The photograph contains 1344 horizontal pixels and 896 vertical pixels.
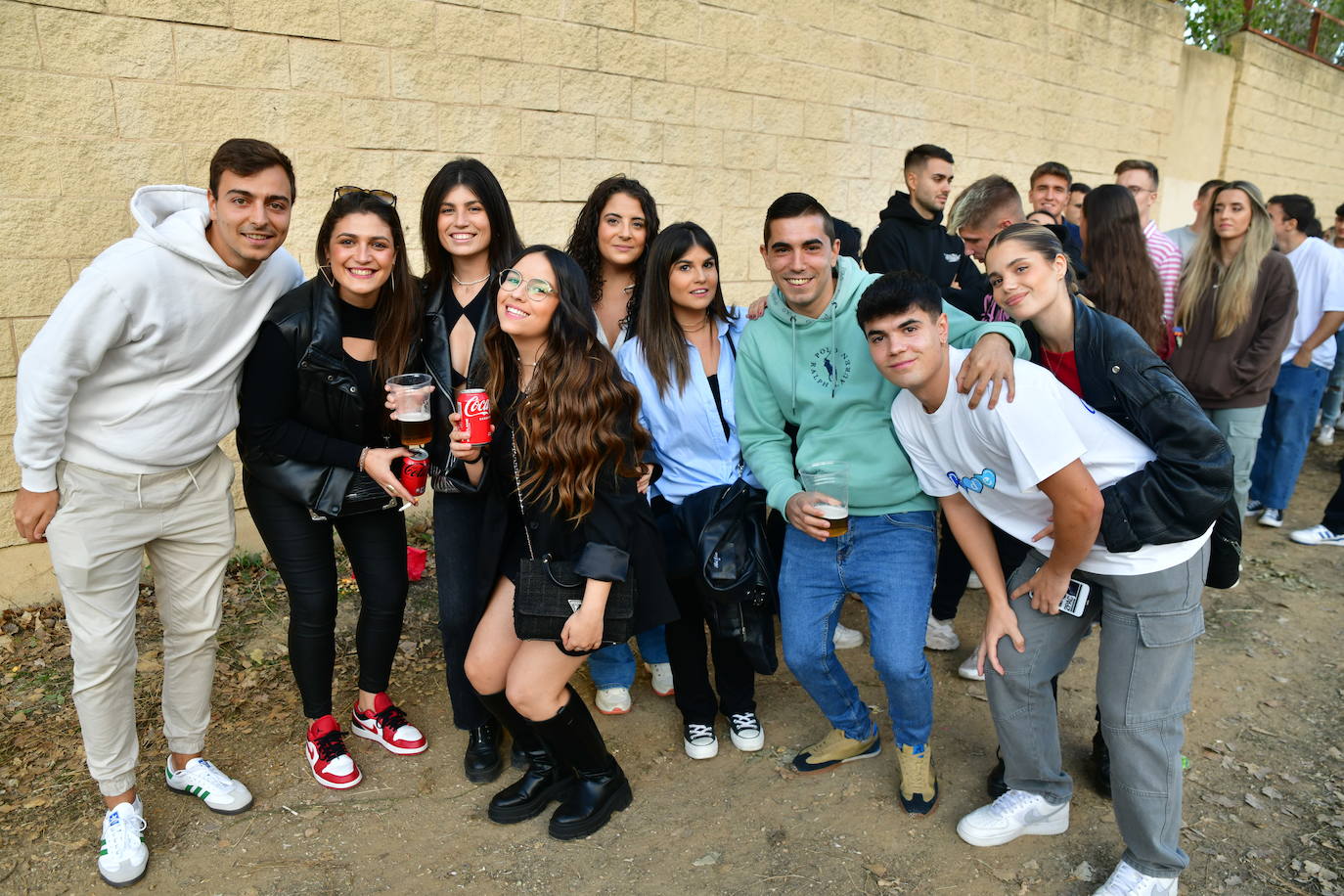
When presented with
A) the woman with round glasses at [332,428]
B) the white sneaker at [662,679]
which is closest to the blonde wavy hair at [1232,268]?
the white sneaker at [662,679]

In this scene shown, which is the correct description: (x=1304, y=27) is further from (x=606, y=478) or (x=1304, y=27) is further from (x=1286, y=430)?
(x=606, y=478)

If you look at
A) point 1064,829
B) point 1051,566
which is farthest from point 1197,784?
point 1051,566

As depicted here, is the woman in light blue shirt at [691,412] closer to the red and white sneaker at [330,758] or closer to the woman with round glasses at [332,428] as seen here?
the woman with round glasses at [332,428]

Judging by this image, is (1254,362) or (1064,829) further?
(1254,362)

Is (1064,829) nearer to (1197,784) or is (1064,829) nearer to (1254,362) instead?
(1197,784)

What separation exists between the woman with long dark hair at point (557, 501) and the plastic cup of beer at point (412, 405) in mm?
155

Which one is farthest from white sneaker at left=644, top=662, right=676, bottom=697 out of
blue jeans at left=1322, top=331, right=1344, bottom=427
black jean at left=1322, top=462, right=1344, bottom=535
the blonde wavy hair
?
blue jeans at left=1322, top=331, right=1344, bottom=427

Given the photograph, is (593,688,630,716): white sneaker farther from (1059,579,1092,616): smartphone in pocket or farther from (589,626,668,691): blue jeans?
(1059,579,1092,616): smartphone in pocket

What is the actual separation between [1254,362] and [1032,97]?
15.7ft

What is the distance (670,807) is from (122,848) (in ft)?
5.72

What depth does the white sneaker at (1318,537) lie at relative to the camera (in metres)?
5.62

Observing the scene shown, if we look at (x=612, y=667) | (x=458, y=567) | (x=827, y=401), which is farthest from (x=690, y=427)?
(x=612, y=667)

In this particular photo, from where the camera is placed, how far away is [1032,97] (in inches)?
335

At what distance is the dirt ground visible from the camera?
2777 mm
